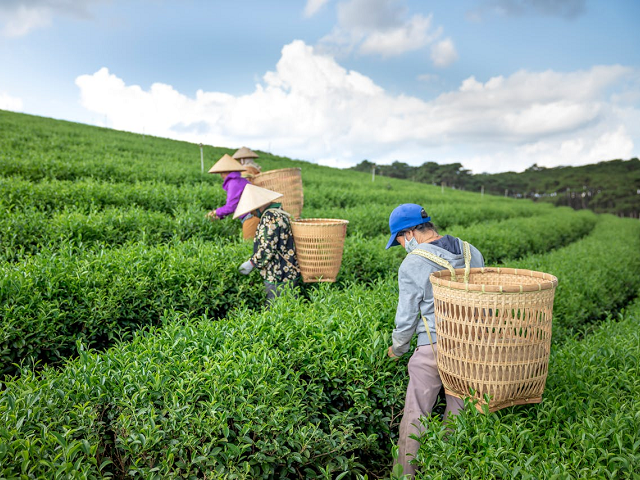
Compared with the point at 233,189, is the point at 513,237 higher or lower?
lower

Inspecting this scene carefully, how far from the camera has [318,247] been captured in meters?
4.83

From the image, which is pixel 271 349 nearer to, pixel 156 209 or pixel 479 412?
pixel 479 412

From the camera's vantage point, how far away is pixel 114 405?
2.70 metres

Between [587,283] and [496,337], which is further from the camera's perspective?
[587,283]

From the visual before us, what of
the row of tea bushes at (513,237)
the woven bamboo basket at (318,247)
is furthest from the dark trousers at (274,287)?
the row of tea bushes at (513,237)

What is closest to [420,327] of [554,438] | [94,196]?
[554,438]

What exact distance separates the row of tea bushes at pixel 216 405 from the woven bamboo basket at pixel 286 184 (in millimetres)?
2534

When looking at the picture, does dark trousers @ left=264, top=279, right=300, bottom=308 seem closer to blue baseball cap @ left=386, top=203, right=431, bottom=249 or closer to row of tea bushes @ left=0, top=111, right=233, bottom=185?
blue baseball cap @ left=386, top=203, right=431, bottom=249

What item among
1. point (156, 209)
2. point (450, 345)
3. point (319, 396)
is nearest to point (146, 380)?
point (319, 396)

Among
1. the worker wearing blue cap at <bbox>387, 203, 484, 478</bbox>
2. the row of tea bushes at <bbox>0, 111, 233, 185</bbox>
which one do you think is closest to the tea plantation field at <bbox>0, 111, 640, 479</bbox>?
the worker wearing blue cap at <bbox>387, 203, 484, 478</bbox>

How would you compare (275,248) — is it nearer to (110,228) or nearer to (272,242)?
(272,242)

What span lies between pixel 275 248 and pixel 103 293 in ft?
5.93

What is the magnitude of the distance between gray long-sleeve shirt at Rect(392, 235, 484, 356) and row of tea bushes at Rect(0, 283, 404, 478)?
14.0 inches

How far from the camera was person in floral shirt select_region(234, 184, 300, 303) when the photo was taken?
479cm
